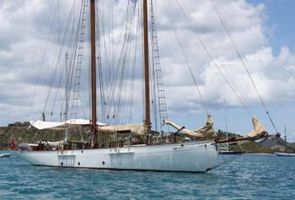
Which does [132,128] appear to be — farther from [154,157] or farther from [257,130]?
[257,130]

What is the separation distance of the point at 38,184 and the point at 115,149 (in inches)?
625

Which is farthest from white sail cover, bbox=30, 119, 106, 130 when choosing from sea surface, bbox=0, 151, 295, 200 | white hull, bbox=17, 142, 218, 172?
sea surface, bbox=0, 151, 295, 200

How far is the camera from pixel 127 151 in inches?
2493

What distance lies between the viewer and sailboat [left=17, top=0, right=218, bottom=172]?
2360 inches

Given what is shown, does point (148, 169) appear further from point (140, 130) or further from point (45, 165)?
point (45, 165)

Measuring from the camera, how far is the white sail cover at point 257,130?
5797 cm

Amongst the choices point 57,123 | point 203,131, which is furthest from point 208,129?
point 57,123

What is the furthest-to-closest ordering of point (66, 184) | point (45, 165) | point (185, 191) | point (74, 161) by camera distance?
point (45, 165)
point (74, 161)
point (66, 184)
point (185, 191)

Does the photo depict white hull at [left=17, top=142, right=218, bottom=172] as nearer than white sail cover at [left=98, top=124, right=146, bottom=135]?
Yes

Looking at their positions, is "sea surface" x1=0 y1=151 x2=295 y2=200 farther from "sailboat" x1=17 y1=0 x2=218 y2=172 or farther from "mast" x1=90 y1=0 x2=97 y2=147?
"mast" x1=90 y1=0 x2=97 y2=147

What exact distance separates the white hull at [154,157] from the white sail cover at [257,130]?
3978 millimetres

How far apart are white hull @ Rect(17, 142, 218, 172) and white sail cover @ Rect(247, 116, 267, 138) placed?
398 centimetres

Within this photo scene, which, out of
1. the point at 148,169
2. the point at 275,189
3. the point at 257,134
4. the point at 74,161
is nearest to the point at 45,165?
the point at 74,161

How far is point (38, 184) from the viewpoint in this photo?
49.6m
